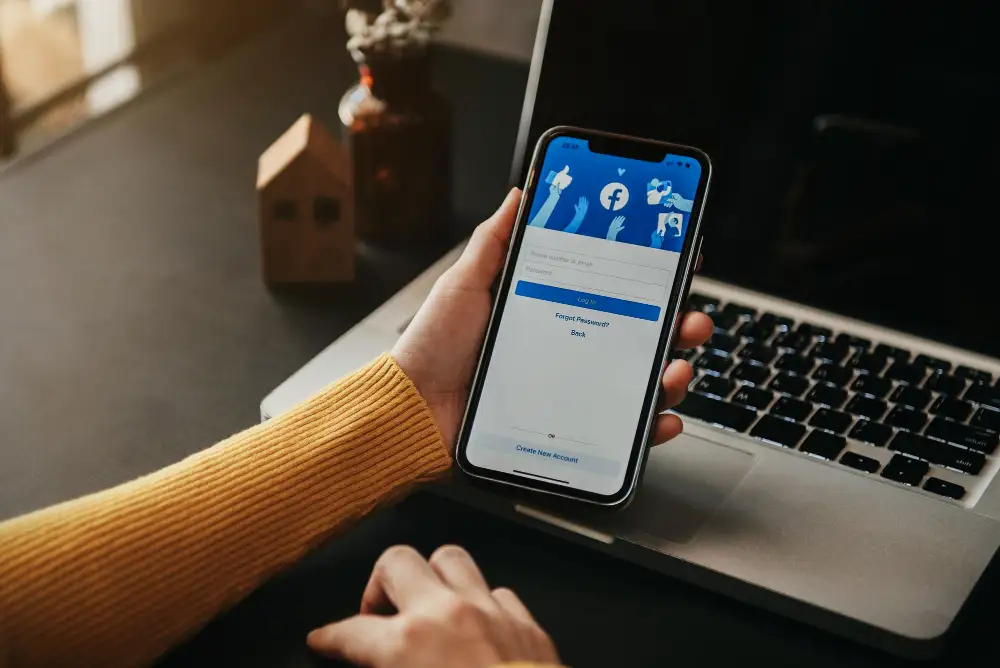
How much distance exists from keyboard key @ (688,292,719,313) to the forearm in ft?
0.91

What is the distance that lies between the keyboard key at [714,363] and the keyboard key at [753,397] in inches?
1.0

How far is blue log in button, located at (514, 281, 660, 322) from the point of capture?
2.38 ft

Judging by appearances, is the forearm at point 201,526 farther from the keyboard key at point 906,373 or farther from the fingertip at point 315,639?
the keyboard key at point 906,373

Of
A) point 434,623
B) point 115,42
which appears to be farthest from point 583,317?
point 115,42

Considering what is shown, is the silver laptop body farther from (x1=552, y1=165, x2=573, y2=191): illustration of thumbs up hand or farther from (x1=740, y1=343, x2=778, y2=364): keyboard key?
(x1=552, y1=165, x2=573, y2=191): illustration of thumbs up hand

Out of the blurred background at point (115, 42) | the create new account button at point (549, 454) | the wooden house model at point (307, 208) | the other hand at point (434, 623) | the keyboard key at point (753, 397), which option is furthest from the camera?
the blurred background at point (115, 42)

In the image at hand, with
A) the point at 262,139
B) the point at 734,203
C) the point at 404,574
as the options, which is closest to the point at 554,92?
the point at 734,203

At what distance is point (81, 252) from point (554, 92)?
17.5 inches

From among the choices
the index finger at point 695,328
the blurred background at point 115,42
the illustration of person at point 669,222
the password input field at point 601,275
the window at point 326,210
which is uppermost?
the illustration of person at point 669,222

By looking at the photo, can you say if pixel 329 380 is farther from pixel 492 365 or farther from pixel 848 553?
pixel 848 553

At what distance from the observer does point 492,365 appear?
2.39ft

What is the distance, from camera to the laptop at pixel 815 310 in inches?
26.6

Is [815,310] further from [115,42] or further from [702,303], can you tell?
[115,42]

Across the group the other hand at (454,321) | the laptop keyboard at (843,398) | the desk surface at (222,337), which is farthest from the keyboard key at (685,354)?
the desk surface at (222,337)
